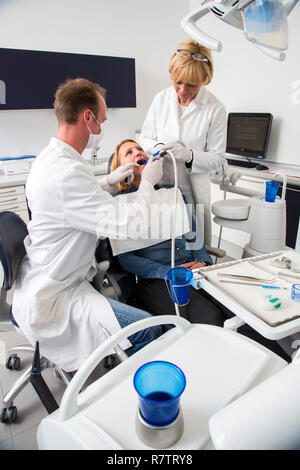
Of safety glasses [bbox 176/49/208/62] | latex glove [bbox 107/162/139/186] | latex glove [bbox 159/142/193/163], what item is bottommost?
latex glove [bbox 107/162/139/186]

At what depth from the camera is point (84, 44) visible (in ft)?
11.3

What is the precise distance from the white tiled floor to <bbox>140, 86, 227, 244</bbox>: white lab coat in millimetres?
1202

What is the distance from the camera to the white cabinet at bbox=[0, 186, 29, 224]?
2.85 metres

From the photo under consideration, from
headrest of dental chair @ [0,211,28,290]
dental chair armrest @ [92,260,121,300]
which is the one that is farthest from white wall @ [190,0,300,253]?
A: headrest of dental chair @ [0,211,28,290]

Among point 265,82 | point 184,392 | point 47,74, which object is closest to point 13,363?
point 184,392

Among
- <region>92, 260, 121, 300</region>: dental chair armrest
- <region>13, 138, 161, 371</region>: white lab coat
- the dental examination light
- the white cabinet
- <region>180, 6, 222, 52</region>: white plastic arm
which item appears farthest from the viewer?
the white cabinet

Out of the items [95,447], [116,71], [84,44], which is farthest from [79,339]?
[84,44]

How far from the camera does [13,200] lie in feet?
9.59

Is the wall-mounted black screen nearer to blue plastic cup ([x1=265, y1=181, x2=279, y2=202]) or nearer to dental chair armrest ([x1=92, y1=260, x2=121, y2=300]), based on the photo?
dental chair armrest ([x1=92, y1=260, x2=121, y2=300])

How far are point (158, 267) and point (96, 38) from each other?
3.19 metres

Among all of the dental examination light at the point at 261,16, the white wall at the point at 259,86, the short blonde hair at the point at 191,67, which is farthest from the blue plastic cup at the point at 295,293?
the white wall at the point at 259,86

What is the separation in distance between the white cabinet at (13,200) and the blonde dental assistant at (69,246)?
180 centimetres

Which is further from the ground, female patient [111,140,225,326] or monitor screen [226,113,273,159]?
monitor screen [226,113,273,159]
